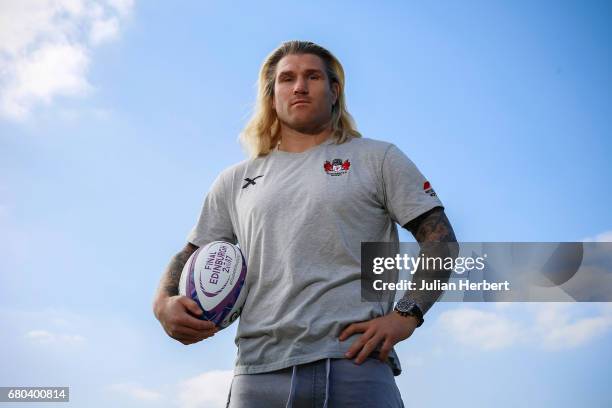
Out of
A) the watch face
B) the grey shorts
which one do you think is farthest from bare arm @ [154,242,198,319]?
the watch face

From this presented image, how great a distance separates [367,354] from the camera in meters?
3.97

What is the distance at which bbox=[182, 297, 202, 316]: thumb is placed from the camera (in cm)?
434

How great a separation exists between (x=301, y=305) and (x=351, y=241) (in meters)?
0.54

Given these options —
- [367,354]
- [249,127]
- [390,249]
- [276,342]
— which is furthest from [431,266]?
[249,127]

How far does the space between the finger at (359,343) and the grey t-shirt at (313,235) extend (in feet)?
0.14

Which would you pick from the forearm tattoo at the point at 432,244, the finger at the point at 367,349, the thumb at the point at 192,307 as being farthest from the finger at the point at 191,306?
the forearm tattoo at the point at 432,244

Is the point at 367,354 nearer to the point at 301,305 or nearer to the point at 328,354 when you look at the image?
the point at 328,354

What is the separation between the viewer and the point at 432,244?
4312mm

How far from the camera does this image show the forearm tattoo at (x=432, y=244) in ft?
13.8

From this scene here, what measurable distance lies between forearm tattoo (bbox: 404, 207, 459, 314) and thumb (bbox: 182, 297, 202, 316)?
4.31 ft

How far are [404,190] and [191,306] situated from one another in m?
1.58

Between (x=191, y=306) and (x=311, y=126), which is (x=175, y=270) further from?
(x=311, y=126)

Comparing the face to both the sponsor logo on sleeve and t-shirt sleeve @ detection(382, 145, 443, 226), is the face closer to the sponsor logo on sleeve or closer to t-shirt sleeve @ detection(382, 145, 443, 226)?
t-shirt sleeve @ detection(382, 145, 443, 226)

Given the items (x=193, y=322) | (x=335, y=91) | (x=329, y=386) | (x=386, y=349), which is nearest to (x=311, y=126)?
(x=335, y=91)
